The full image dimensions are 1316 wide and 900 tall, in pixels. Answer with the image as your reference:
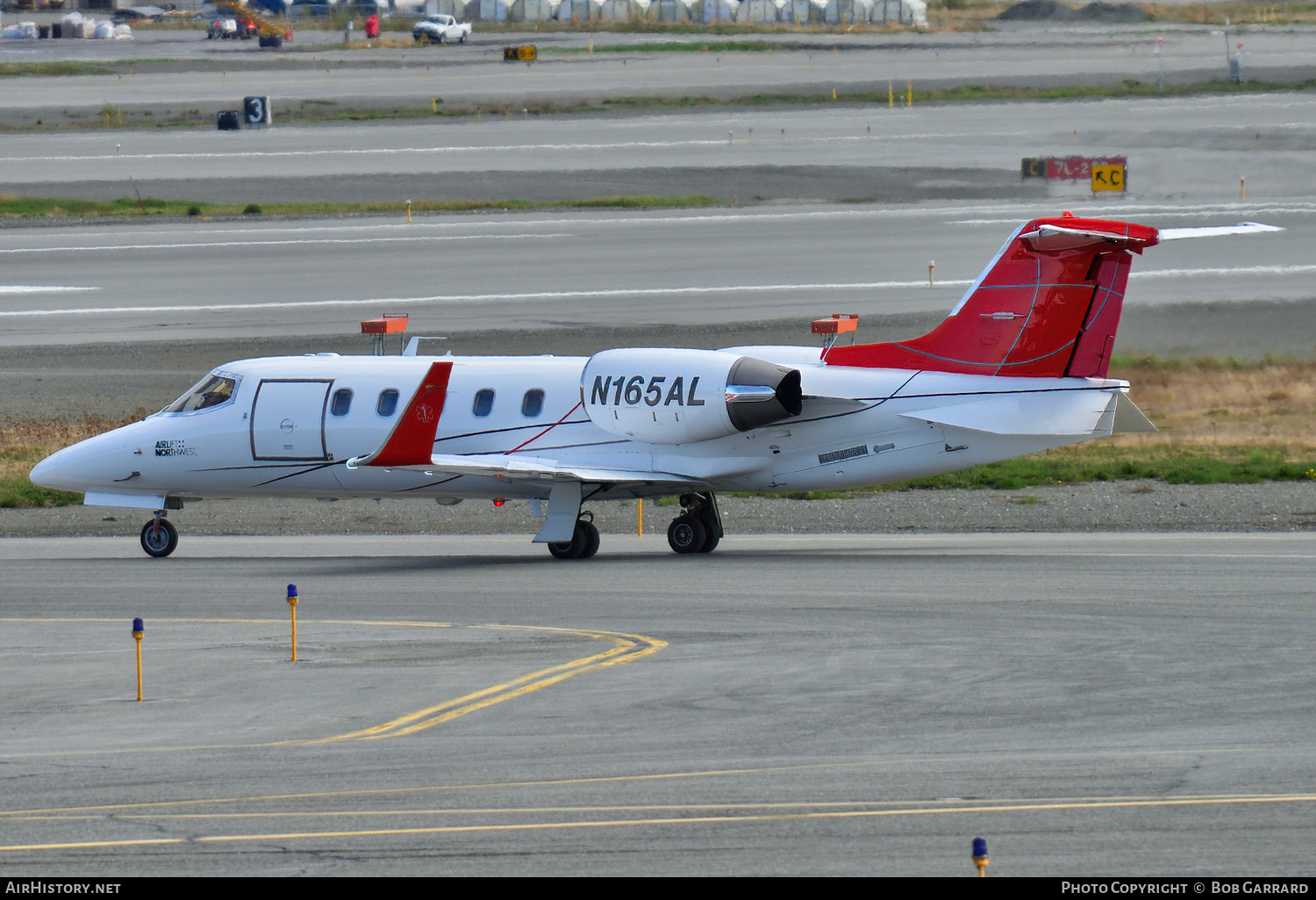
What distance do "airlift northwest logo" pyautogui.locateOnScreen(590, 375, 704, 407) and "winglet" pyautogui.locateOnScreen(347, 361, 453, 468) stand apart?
7.31 ft

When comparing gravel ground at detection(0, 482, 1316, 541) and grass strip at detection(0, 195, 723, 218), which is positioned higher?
grass strip at detection(0, 195, 723, 218)

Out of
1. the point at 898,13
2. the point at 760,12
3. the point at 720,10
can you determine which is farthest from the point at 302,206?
the point at 898,13

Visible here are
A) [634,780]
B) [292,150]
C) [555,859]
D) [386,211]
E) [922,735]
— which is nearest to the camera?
[555,859]

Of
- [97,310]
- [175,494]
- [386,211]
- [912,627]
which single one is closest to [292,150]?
[386,211]

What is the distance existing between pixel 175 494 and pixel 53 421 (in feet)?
44.2

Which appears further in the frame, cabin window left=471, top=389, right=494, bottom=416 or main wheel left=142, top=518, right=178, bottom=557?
main wheel left=142, top=518, right=178, bottom=557

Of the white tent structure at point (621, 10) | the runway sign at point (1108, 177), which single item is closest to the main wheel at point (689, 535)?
the runway sign at point (1108, 177)

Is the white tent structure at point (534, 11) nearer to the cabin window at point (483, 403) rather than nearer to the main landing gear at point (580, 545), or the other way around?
the cabin window at point (483, 403)

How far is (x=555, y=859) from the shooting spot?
36.3 feet

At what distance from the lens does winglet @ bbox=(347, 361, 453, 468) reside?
24.5 meters

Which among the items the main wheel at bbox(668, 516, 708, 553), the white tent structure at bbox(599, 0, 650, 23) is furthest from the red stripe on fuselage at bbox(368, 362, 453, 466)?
the white tent structure at bbox(599, 0, 650, 23)

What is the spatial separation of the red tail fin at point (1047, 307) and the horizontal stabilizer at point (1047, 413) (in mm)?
336

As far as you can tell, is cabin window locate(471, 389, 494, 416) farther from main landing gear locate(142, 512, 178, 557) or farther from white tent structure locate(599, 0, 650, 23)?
white tent structure locate(599, 0, 650, 23)

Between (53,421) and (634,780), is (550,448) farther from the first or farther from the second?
(53,421)
